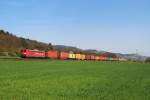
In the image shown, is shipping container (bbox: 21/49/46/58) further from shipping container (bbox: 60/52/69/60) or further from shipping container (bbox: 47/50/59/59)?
shipping container (bbox: 60/52/69/60)

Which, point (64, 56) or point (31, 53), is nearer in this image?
point (31, 53)

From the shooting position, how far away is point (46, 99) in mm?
12969

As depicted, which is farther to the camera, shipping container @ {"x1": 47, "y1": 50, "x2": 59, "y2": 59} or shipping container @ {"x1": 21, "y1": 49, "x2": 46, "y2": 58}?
shipping container @ {"x1": 47, "y1": 50, "x2": 59, "y2": 59}

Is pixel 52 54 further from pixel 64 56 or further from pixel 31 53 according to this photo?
pixel 31 53

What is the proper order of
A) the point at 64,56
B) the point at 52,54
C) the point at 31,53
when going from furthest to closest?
1. the point at 64,56
2. the point at 52,54
3. the point at 31,53

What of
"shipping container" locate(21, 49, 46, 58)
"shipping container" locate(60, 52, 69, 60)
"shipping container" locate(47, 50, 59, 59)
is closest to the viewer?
"shipping container" locate(21, 49, 46, 58)

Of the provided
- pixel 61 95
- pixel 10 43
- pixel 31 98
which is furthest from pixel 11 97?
pixel 10 43

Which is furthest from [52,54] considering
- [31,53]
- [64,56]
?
[31,53]

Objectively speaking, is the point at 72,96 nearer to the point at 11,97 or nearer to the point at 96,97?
the point at 96,97

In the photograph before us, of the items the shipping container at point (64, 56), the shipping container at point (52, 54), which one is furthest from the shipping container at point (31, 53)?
the shipping container at point (64, 56)

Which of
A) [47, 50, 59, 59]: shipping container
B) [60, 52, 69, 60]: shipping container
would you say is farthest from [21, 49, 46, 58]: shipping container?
[60, 52, 69, 60]: shipping container

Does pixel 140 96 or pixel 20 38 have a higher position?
pixel 20 38

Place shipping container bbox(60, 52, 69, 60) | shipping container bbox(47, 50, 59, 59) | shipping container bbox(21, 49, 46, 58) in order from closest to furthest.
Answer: shipping container bbox(21, 49, 46, 58)
shipping container bbox(47, 50, 59, 59)
shipping container bbox(60, 52, 69, 60)

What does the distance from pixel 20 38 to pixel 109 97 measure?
175m
